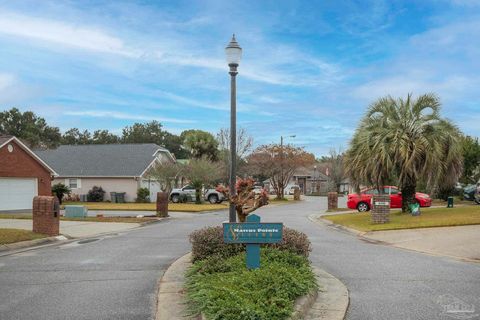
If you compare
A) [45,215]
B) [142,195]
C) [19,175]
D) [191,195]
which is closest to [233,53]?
[45,215]

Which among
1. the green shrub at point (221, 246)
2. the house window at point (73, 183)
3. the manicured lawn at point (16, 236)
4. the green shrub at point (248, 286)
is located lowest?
the manicured lawn at point (16, 236)

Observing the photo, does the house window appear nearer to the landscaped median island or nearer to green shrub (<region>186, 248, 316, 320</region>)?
the landscaped median island

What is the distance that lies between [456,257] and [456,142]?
11399 mm

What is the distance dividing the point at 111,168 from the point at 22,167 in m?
14.4

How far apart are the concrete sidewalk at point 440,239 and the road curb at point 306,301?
18.1 ft

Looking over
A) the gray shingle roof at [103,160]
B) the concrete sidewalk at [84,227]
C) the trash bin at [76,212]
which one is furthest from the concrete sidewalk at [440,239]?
the gray shingle roof at [103,160]

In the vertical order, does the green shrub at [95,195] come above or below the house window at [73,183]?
below

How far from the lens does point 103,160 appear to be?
50688 mm

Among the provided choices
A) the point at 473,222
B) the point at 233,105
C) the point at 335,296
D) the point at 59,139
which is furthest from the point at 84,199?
the point at 59,139

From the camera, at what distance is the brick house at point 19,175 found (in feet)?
108

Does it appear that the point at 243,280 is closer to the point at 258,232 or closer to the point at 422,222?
the point at 258,232

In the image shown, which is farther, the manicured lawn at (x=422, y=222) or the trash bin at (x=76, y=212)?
the trash bin at (x=76, y=212)

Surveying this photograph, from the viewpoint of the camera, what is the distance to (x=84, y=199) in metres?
48.1

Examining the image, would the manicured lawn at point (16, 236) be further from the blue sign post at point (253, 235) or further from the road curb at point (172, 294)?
the blue sign post at point (253, 235)
